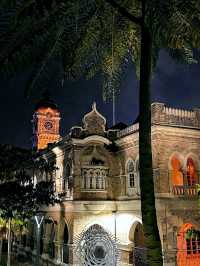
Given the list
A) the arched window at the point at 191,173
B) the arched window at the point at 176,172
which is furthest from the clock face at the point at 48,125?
the arched window at the point at 191,173

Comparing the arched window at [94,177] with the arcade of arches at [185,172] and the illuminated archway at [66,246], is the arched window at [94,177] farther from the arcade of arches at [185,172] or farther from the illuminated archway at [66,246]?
the arcade of arches at [185,172]

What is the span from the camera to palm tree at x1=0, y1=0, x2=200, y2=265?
8.08m

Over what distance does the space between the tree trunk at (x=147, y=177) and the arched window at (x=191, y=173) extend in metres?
12.8

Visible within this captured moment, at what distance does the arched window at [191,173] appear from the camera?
20.6m

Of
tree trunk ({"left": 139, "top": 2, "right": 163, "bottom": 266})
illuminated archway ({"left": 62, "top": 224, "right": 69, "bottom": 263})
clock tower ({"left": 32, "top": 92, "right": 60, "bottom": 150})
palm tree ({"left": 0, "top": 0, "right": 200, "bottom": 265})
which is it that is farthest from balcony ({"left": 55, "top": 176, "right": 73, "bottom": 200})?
clock tower ({"left": 32, "top": 92, "right": 60, "bottom": 150})

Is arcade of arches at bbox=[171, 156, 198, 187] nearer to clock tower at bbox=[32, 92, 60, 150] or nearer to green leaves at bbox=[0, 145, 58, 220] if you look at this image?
green leaves at bbox=[0, 145, 58, 220]

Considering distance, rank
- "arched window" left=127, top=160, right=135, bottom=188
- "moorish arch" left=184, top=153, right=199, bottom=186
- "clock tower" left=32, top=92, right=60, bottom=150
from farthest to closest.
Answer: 1. "clock tower" left=32, top=92, right=60, bottom=150
2. "arched window" left=127, top=160, right=135, bottom=188
3. "moorish arch" left=184, top=153, right=199, bottom=186

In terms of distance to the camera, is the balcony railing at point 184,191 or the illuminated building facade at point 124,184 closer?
the illuminated building facade at point 124,184

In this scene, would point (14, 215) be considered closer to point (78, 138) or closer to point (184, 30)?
point (78, 138)

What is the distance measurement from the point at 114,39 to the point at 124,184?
13323mm

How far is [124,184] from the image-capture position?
22.5m

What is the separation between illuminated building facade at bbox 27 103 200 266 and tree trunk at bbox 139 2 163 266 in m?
10.6

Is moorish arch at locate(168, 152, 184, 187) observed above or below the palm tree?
below

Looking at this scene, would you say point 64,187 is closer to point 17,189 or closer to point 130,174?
point 17,189
